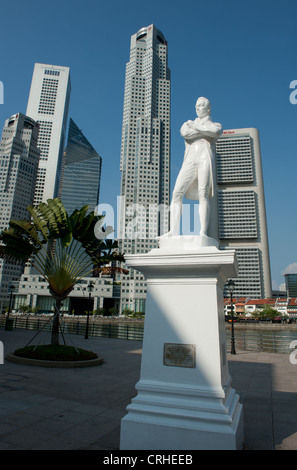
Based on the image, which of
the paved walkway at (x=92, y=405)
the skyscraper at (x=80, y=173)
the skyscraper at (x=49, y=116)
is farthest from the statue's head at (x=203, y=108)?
the skyscraper at (x=49, y=116)

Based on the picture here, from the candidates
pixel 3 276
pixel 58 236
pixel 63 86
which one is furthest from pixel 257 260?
pixel 63 86

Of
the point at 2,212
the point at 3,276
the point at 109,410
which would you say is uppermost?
the point at 2,212

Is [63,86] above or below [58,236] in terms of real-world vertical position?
above

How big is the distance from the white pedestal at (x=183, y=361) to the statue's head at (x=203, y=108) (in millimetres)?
2418

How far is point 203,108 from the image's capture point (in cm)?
522

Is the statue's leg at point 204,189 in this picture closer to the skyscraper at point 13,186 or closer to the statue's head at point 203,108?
the statue's head at point 203,108

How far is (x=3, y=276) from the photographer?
361 ft

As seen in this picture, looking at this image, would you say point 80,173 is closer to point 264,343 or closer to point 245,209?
point 245,209

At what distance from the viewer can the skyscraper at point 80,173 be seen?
15825 centimetres

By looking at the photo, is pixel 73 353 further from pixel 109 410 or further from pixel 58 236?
pixel 109 410

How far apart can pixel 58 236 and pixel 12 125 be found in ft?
515

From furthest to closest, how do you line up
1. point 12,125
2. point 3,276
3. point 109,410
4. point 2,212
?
point 12,125 → point 2,212 → point 3,276 → point 109,410

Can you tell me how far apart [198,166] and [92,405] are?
5.57 metres

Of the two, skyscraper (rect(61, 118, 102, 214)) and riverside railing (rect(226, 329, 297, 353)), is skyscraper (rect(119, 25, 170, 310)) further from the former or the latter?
riverside railing (rect(226, 329, 297, 353))
